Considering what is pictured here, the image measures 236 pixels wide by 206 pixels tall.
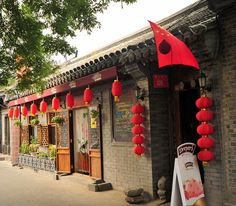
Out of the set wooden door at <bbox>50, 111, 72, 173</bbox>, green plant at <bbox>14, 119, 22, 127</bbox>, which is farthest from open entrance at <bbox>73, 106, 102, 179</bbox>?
green plant at <bbox>14, 119, 22, 127</bbox>

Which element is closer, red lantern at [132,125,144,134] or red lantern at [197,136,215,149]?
red lantern at [197,136,215,149]

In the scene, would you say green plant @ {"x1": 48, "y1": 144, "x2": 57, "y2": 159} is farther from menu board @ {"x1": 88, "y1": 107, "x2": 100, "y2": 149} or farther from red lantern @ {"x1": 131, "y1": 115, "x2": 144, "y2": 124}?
red lantern @ {"x1": 131, "y1": 115, "x2": 144, "y2": 124}

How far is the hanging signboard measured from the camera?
6.36 m

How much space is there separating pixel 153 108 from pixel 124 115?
1276mm

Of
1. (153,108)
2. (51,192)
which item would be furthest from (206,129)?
(51,192)

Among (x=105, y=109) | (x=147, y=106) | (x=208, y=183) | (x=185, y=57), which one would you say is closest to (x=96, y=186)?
(x=105, y=109)

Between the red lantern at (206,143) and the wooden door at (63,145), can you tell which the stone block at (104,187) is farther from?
the red lantern at (206,143)

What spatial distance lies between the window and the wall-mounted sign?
3.22 feet

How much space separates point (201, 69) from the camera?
23.2 feet

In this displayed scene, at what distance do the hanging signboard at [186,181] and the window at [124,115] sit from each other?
2981 millimetres

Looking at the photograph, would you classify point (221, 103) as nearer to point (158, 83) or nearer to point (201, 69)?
point (201, 69)

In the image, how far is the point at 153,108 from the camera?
8.62 m

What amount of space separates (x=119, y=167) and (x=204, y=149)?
3.61 metres

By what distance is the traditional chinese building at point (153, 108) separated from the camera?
6.36 meters
